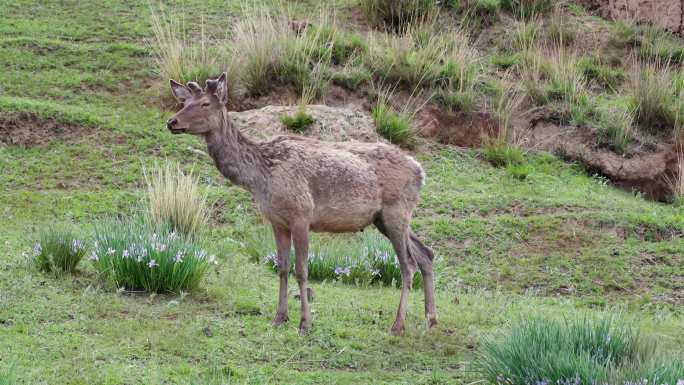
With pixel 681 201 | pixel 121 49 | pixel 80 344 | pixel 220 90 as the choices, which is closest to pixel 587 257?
pixel 681 201

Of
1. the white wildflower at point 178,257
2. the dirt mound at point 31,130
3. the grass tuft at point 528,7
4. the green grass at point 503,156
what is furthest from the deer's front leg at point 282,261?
the grass tuft at point 528,7

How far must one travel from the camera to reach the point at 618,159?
16766 millimetres

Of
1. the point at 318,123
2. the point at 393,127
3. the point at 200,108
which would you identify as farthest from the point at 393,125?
the point at 200,108

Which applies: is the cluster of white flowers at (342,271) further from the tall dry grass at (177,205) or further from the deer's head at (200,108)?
the deer's head at (200,108)

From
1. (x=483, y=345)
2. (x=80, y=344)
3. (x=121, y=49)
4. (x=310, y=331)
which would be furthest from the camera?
(x=121, y=49)

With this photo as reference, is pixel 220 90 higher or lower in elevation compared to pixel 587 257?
higher

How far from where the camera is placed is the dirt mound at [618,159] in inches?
652

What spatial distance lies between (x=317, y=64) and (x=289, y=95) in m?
0.72

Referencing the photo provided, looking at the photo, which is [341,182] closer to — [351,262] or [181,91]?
[181,91]

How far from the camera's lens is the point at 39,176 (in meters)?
14.1

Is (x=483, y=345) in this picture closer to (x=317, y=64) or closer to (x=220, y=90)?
(x=220, y=90)

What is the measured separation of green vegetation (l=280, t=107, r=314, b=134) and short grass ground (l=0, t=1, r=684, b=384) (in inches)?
54.8

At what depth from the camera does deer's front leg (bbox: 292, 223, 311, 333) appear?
28.5 ft

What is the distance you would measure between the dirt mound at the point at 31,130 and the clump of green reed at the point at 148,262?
5.65 metres
